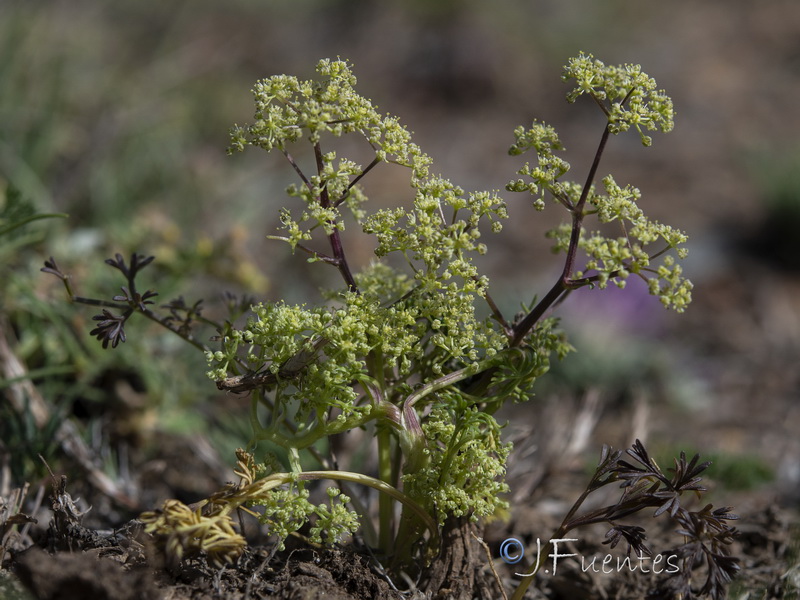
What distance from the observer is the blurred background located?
3.01m

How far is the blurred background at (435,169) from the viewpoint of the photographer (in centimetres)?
301

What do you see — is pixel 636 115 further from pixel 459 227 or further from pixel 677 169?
pixel 677 169

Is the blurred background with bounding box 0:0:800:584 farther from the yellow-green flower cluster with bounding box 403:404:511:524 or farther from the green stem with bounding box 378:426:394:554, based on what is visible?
the yellow-green flower cluster with bounding box 403:404:511:524

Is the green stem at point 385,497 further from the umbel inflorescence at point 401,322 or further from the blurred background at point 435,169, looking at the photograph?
the blurred background at point 435,169

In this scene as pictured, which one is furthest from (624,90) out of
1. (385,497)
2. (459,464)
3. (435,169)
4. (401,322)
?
(435,169)

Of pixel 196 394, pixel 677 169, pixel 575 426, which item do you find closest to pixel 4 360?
pixel 196 394

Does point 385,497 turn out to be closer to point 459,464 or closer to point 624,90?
point 459,464

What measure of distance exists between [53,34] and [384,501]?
5413mm

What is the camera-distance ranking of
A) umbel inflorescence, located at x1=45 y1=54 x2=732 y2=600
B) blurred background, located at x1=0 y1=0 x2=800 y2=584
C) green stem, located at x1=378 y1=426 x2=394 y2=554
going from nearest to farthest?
umbel inflorescence, located at x1=45 y1=54 x2=732 y2=600, green stem, located at x1=378 y1=426 x2=394 y2=554, blurred background, located at x1=0 y1=0 x2=800 y2=584

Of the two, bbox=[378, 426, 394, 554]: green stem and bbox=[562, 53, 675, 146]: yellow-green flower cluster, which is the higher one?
bbox=[562, 53, 675, 146]: yellow-green flower cluster

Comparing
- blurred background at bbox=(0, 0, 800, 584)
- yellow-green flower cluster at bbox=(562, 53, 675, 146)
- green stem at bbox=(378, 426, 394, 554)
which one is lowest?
green stem at bbox=(378, 426, 394, 554)

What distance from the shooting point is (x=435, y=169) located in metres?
6.49

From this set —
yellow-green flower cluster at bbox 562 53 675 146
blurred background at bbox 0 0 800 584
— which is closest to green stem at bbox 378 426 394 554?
blurred background at bbox 0 0 800 584

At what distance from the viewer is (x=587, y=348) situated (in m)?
4.52
